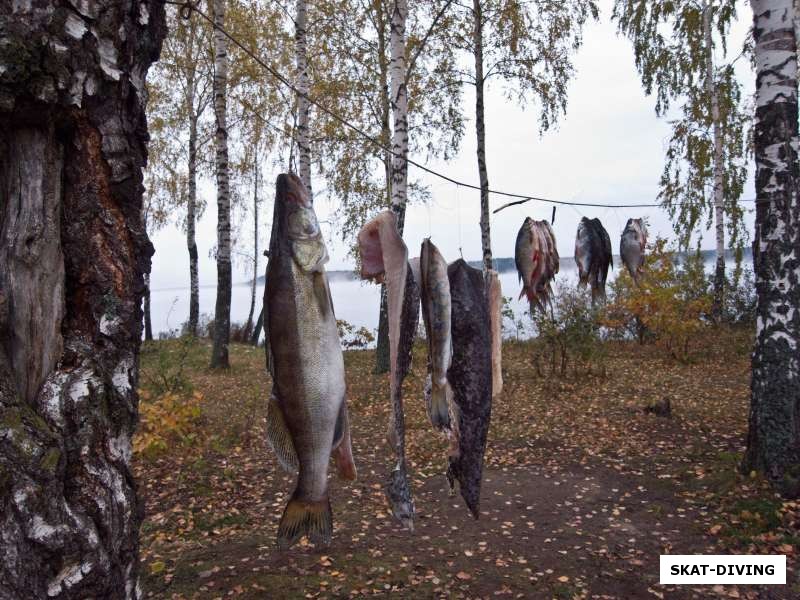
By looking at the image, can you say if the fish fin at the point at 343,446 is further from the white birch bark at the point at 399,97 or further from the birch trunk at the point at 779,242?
the white birch bark at the point at 399,97

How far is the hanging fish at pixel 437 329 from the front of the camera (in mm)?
1714

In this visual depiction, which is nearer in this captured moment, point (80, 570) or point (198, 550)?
point (80, 570)

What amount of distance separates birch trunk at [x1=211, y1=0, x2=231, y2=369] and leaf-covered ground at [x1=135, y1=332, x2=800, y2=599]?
2729mm

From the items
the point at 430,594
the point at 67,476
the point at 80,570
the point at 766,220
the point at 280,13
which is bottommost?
the point at 430,594

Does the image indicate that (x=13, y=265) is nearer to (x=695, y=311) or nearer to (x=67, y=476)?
(x=67, y=476)

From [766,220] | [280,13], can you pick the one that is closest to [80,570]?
[766,220]

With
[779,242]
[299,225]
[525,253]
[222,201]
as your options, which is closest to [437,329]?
[299,225]

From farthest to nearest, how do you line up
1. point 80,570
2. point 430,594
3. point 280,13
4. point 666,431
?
point 280,13, point 666,431, point 430,594, point 80,570

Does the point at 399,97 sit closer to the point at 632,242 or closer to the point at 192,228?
the point at 632,242

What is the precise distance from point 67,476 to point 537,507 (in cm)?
417

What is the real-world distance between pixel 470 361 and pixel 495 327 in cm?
29

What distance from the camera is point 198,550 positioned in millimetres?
4059

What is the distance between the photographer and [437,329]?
171 cm

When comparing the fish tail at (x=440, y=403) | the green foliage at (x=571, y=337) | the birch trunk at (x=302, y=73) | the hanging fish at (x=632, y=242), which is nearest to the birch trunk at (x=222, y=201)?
the birch trunk at (x=302, y=73)
